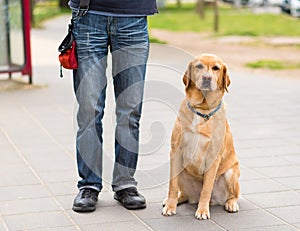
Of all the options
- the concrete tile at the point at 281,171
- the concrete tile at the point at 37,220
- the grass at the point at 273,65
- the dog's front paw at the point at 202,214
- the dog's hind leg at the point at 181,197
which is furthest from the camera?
the grass at the point at 273,65

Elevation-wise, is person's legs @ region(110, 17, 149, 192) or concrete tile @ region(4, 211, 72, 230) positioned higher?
person's legs @ region(110, 17, 149, 192)

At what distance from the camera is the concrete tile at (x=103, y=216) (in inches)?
191

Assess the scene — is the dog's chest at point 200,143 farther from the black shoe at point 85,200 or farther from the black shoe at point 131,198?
the black shoe at point 85,200

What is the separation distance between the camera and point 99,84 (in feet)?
16.3

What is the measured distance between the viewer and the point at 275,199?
5.39 meters

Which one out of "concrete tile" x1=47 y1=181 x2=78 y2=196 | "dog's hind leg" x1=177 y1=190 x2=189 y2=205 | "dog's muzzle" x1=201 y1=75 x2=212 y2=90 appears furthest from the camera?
"concrete tile" x1=47 y1=181 x2=78 y2=196

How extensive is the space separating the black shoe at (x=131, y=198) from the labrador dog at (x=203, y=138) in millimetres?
206

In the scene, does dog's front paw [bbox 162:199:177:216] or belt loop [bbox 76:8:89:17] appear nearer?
belt loop [bbox 76:8:89:17]

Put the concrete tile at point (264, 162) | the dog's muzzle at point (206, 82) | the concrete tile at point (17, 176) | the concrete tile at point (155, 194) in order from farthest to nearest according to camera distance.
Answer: the concrete tile at point (264, 162), the concrete tile at point (17, 176), the concrete tile at point (155, 194), the dog's muzzle at point (206, 82)

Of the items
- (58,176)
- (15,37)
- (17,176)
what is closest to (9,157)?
(17,176)

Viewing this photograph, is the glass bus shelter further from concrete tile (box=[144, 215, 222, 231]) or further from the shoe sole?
concrete tile (box=[144, 215, 222, 231])

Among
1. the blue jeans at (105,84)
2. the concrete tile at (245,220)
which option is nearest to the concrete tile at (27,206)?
the blue jeans at (105,84)

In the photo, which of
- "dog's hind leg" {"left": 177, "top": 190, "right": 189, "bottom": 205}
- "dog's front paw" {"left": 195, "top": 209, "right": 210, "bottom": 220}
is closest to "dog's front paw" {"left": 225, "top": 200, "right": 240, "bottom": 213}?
"dog's front paw" {"left": 195, "top": 209, "right": 210, "bottom": 220}

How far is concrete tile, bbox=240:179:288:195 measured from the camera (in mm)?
5633
